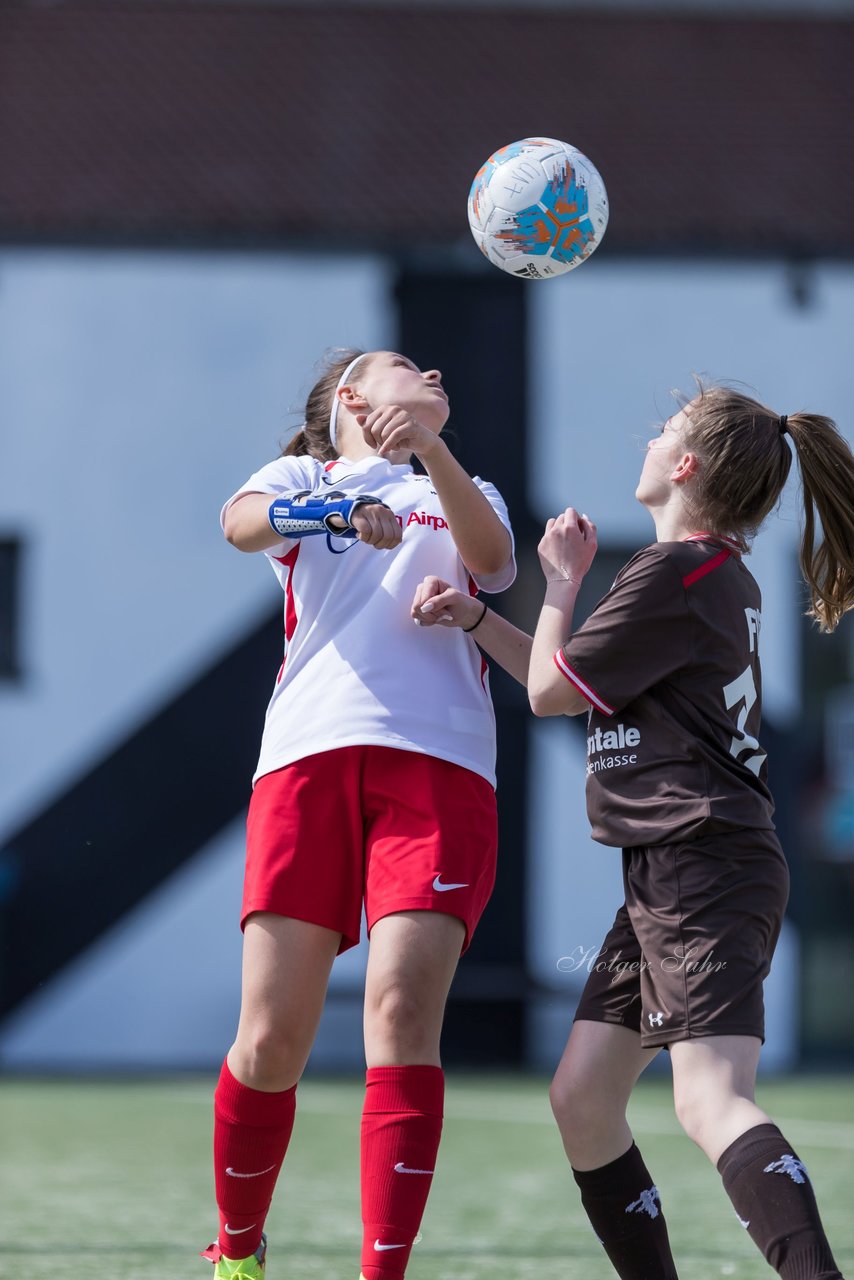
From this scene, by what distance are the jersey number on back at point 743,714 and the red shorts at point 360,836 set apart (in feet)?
1.75

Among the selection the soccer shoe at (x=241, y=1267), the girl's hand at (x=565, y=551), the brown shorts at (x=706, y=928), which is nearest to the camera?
the brown shorts at (x=706, y=928)

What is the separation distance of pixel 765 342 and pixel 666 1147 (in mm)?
6855

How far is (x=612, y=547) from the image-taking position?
464 inches

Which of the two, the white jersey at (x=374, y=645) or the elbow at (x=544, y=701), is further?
the white jersey at (x=374, y=645)

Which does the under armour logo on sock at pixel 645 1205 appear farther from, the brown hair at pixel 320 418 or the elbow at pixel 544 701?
the brown hair at pixel 320 418

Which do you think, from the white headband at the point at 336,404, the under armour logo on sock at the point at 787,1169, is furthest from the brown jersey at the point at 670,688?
the white headband at the point at 336,404

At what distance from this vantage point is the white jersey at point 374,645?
331cm

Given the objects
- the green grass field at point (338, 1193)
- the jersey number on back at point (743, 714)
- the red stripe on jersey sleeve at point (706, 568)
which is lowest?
the green grass field at point (338, 1193)

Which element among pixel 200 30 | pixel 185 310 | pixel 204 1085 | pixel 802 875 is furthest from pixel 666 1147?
pixel 200 30

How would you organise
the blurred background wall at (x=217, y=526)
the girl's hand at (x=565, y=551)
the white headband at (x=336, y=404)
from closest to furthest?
the girl's hand at (x=565, y=551) → the white headband at (x=336, y=404) → the blurred background wall at (x=217, y=526)

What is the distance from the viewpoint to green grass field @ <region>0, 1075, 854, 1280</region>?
432 cm

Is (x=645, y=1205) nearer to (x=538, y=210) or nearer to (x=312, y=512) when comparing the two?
(x=312, y=512)

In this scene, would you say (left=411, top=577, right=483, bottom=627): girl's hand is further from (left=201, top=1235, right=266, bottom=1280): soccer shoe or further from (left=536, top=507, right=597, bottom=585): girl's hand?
(left=201, top=1235, right=266, bottom=1280): soccer shoe

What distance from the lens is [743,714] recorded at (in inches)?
120
